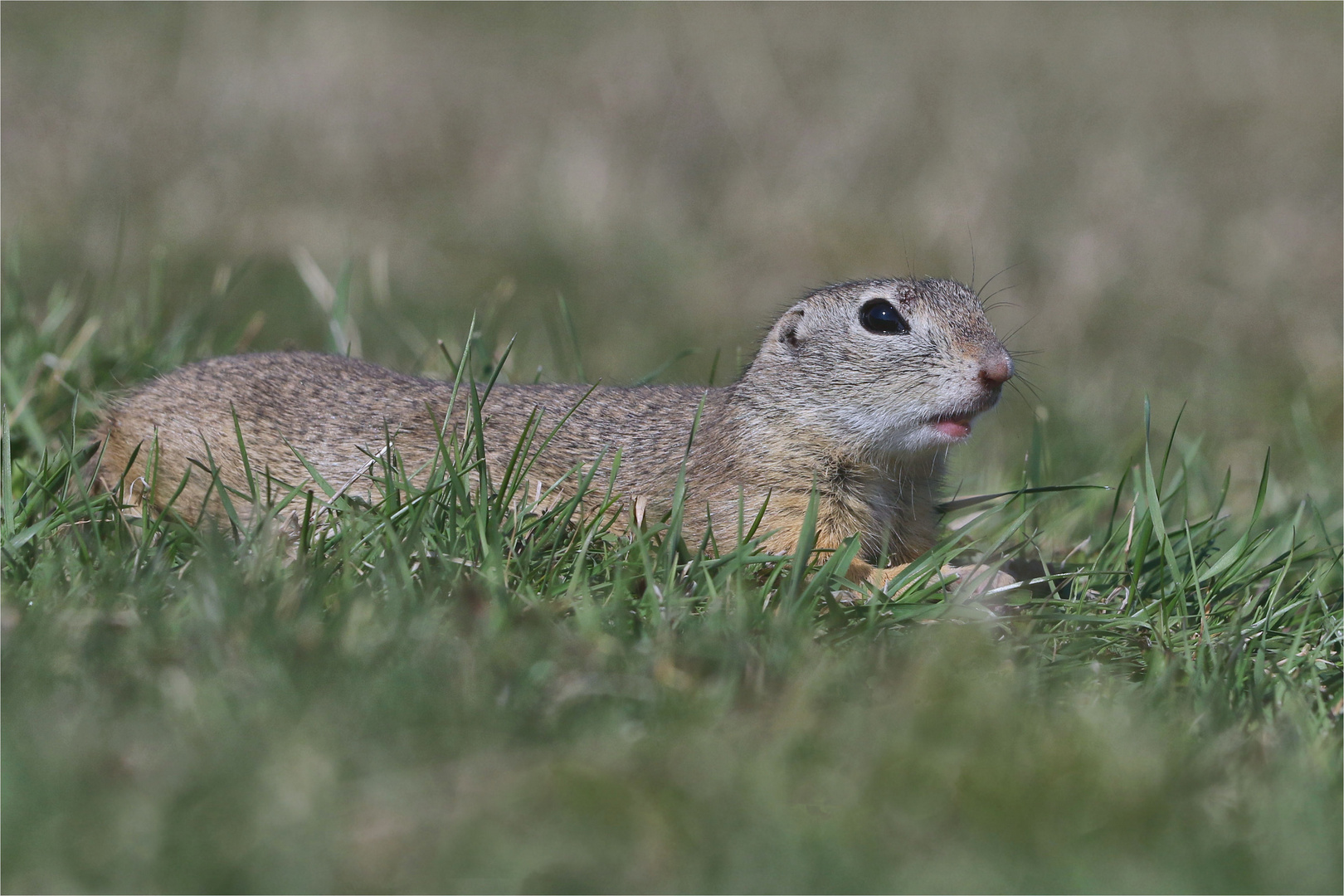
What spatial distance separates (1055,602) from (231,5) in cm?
1090

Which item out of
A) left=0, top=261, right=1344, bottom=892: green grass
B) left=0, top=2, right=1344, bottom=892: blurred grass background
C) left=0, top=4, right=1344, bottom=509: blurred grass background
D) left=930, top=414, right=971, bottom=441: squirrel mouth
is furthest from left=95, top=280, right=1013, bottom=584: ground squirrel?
left=0, top=4, right=1344, bottom=509: blurred grass background

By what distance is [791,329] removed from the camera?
4.63 m

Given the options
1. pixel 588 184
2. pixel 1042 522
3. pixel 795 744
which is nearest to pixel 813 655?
pixel 795 744

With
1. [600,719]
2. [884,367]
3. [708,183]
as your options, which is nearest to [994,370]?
[884,367]

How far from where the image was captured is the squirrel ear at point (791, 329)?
4594 mm

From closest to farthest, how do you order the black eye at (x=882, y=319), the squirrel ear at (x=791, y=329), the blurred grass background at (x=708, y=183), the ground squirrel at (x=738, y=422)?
the ground squirrel at (x=738, y=422), the black eye at (x=882, y=319), the squirrel ear at (x=791, y=329), the blurred grass background at (x=708, y=183)

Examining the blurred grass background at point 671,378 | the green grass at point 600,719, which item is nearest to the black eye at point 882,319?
the blurred grass background at point 671,378

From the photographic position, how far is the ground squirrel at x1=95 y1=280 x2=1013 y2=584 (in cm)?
412

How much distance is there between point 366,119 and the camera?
34.5 ft

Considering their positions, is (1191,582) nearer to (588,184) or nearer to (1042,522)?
(1042,522)

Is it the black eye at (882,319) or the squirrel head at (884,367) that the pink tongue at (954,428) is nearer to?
the squirrel head at (884,367)

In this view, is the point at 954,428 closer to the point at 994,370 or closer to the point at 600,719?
the point at 994,370

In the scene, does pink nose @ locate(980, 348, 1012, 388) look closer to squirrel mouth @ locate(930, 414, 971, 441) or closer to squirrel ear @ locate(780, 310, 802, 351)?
squirrel mouth @ locate(930, 414, 971, 441)

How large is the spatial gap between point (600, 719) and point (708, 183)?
8357 mm
